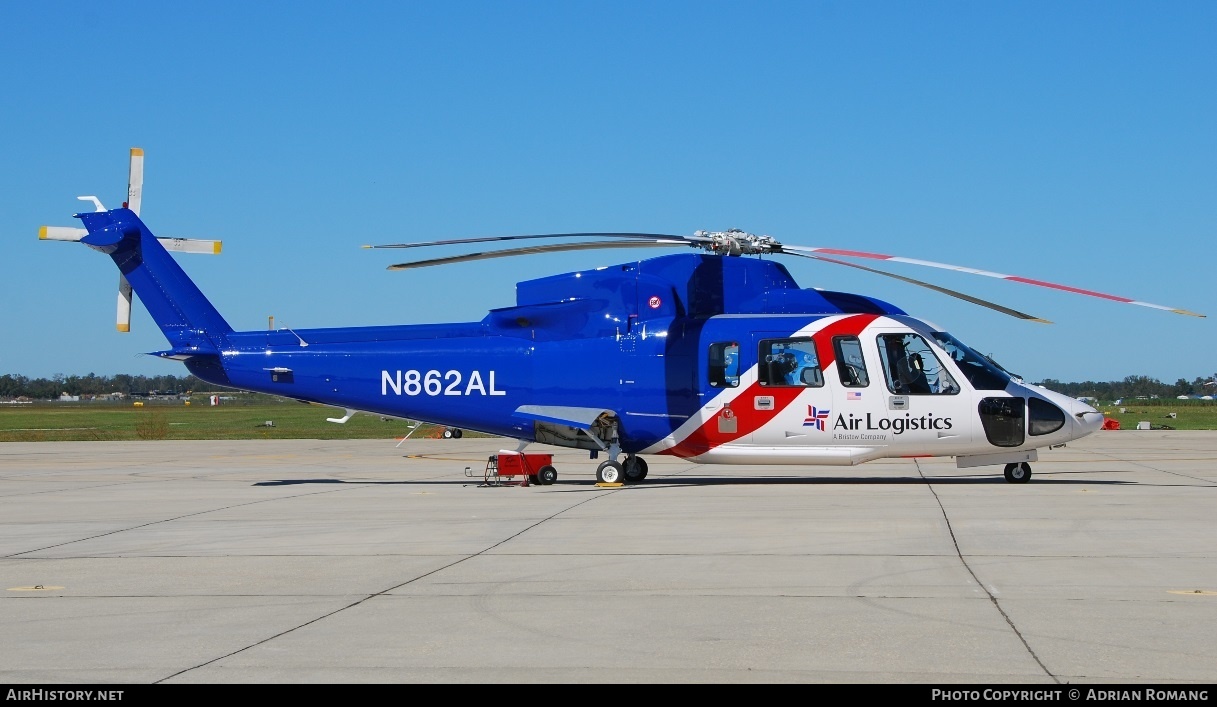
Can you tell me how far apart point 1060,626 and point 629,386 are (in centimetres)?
1277

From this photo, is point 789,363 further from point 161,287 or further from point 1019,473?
point 161,287

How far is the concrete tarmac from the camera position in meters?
6.70

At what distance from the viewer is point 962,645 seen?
7059 millimetres

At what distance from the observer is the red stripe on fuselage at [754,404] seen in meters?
19.4

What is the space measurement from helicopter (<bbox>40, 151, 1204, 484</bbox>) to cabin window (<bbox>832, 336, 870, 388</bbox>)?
2 cm

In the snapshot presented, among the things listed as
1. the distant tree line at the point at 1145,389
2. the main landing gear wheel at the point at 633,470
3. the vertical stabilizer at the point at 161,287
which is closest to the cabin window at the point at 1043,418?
the main landing gear wheel at the point at 633,470

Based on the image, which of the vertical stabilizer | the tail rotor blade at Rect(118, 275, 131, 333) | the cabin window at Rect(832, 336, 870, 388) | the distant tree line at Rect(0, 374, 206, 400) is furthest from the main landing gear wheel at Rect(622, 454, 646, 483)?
the distant tree line at Rect(0, 374, 206, 400)

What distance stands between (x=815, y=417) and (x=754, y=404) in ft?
3.44

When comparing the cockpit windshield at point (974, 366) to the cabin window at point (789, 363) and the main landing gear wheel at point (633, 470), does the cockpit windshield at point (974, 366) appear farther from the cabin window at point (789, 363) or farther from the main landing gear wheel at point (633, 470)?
the main landing gear wheel at point (633, 470)

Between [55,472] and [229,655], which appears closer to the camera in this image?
[229,655]

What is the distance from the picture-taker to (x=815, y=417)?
761 inches

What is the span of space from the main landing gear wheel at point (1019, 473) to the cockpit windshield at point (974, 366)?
4.64 ft

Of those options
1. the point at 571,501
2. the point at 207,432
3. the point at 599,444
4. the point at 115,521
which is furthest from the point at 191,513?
the point at 207,432
